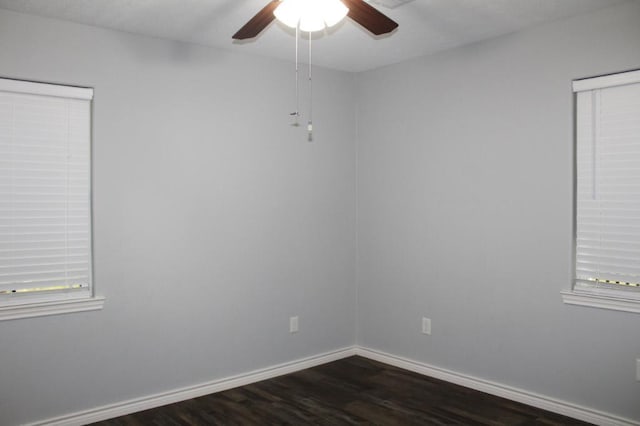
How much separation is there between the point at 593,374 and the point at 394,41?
8.07 ft

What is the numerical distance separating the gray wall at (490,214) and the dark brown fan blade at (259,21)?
5.99 ft

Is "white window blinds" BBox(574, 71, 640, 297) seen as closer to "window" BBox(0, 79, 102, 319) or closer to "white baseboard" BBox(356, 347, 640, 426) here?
"white baseboard" BBox(356, 347, 640, 426)

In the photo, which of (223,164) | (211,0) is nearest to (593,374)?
(223,164)

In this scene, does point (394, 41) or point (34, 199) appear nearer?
point (34, 199)

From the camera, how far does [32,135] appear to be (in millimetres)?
3064

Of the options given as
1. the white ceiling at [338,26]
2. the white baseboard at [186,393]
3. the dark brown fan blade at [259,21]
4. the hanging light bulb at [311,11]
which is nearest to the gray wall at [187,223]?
the white baseboard at [186,393]

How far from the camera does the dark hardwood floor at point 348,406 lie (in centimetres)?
319

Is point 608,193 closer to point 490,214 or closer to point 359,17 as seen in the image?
point 490,214

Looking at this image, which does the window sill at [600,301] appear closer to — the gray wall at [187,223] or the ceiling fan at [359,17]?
the gray wall at [187,223]

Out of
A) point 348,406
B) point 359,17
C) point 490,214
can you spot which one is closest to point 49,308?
point 348,406

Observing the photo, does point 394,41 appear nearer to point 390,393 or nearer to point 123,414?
point 390,393

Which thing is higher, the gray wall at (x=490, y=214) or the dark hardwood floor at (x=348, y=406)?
the gray wall at (x=490, y=214)

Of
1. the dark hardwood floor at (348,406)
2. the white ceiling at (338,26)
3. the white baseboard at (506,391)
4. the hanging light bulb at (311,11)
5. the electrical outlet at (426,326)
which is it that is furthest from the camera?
the electrical outlet at (426,326)

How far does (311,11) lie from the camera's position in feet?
7.31
